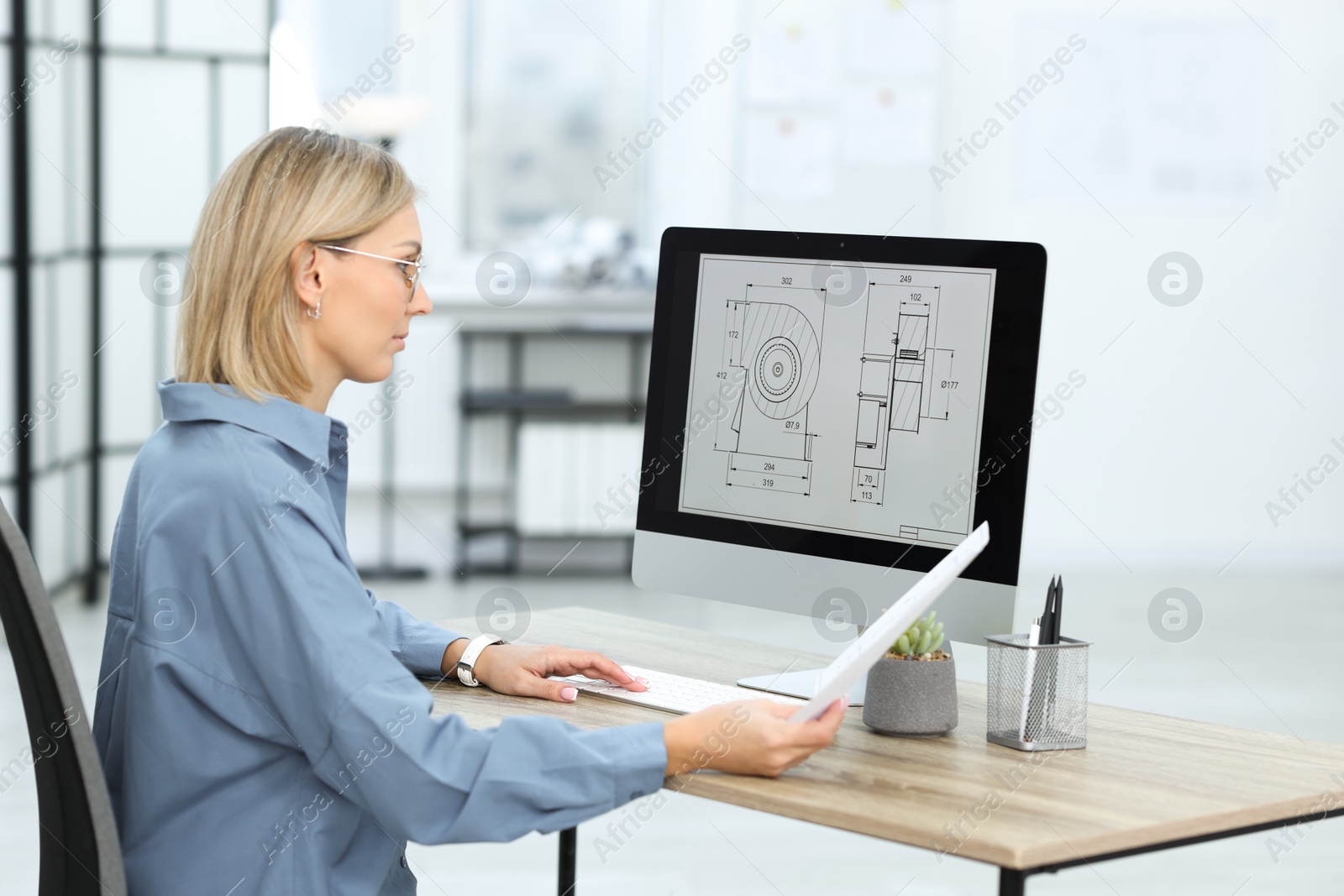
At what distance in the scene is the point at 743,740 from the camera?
3.89 feet

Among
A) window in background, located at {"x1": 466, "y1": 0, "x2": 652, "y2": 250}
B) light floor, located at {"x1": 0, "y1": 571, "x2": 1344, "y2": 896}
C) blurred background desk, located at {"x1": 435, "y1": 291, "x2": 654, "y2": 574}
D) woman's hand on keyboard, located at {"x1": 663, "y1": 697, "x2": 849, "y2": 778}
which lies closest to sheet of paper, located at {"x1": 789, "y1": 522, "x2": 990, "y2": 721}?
woman's hand on keyboard, located at {"x1": 663, "y1": 697, "x2": 849, "y2": 778}

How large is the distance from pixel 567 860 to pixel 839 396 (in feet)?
2.38

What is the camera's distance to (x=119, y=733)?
124 cm

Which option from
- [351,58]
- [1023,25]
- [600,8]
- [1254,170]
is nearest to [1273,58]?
[1254,170]

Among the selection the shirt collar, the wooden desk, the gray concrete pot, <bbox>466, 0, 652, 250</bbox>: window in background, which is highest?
<bbox>466, 0, 652, 250</bbox>: window in background

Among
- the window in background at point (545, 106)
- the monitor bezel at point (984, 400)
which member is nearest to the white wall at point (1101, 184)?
the window in background at point (545, 106)

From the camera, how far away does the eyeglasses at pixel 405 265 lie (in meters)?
1.26

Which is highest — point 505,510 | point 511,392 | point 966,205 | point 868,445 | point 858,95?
point 858,95

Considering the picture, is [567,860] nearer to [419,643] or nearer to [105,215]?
[419,643]

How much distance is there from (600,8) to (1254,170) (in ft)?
9.11

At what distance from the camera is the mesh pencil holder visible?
129 cm

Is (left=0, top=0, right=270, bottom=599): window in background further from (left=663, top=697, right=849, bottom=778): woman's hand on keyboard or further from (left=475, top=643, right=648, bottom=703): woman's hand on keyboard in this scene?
(left=663, top=697, right=849, bottom=778): woman's hand on keyboard

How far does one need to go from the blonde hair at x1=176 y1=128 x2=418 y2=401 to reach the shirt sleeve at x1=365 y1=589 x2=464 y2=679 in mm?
375

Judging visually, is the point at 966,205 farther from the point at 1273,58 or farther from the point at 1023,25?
the point at 1273,58
